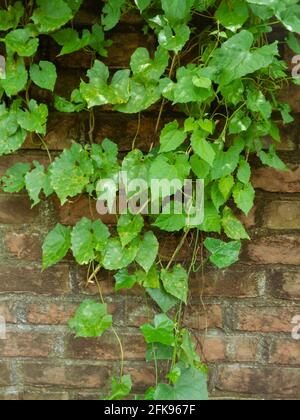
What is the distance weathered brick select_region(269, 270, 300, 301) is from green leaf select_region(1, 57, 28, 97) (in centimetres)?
70

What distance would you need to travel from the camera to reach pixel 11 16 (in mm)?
913

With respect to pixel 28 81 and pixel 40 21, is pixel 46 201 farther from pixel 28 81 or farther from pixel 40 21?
pixel 40 21

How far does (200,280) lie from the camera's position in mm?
1099

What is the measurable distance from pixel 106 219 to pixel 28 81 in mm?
344

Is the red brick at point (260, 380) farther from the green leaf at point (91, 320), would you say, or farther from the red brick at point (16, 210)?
the red brick at point (16, 210)

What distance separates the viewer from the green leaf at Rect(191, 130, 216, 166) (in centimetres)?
87

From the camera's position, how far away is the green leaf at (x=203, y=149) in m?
0.87

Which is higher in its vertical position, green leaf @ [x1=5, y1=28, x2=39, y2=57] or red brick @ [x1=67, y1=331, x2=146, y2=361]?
green leaf @ [x1=5, y1=28, x2=39, y2=57]

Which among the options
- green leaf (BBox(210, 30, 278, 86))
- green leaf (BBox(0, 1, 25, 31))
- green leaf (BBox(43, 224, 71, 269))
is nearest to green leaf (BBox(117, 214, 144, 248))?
green leaf (BBox(43, 224, 71, 269))

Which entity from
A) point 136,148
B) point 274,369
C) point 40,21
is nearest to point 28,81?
point 40,21

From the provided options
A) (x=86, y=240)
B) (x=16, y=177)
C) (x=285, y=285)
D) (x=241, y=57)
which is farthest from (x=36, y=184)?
(x=285, y=285)

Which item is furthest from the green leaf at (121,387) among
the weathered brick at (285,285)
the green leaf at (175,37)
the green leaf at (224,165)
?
the green leaf at (175,37)

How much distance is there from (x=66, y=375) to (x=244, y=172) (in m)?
0.67

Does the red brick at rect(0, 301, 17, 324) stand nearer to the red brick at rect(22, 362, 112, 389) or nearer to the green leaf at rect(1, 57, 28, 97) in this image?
the red brick at rect(22, 362, 112, 389)
